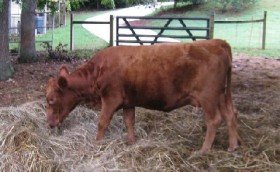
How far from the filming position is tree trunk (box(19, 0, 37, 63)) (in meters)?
12.8

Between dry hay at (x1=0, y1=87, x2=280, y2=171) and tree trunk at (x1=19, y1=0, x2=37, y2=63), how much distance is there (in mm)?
5717

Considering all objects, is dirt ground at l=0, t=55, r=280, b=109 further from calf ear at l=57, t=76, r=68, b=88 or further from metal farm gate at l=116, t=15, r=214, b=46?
metal farm gate at l=116, t=15, r=214, b=46

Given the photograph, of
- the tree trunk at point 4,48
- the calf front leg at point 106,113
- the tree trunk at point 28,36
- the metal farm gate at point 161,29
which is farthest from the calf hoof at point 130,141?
the metal farm gate at point 161,29

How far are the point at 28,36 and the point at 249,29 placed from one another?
17.1 metres

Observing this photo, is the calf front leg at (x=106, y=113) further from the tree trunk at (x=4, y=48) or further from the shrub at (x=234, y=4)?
the shrub at (x=234, y=4)

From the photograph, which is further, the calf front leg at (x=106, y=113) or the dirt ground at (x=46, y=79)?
the dirt ground at (x=46, y=79)

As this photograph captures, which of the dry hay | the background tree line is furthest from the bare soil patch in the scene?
the background tree line

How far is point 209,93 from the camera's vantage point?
564 centimetres

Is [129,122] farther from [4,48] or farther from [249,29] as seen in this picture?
[249,29]

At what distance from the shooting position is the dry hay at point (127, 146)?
5.26 meters

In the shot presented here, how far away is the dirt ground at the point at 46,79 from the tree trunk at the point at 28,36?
36 centimetres

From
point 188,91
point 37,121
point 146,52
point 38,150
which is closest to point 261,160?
point 188,91

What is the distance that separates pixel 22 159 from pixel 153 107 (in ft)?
5.29

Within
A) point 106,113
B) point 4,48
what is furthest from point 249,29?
point 106,113
